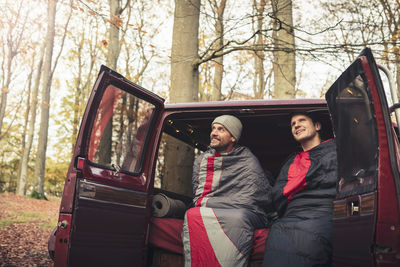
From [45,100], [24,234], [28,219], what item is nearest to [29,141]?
[45,100]

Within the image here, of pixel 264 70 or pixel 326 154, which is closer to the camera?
pixel 326 154

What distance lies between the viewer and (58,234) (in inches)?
108

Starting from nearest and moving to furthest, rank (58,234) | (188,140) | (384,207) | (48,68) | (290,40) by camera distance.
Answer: (384,207), (58,234), (188,140), (290,40), (48,68)

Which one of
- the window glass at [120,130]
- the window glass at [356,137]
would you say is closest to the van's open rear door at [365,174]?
the window glass at [356,137]

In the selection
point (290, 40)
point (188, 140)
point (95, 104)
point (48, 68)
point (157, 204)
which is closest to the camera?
point (95, 104)

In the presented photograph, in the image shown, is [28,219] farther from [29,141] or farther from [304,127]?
[304,127]

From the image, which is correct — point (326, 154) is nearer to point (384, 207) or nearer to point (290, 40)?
point (384, 207)

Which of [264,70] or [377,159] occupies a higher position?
[264,70]

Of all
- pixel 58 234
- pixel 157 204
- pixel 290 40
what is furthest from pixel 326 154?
pixel 290 40

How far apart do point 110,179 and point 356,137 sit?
6.58 ft

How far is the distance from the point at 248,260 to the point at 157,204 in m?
1.12

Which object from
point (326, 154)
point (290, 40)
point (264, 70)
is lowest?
point (326, 154)

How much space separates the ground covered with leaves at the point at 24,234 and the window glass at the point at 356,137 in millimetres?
5448

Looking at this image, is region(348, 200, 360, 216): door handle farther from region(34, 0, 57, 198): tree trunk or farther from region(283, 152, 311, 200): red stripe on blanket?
region(34, 0, 57, 198): tree trunk
